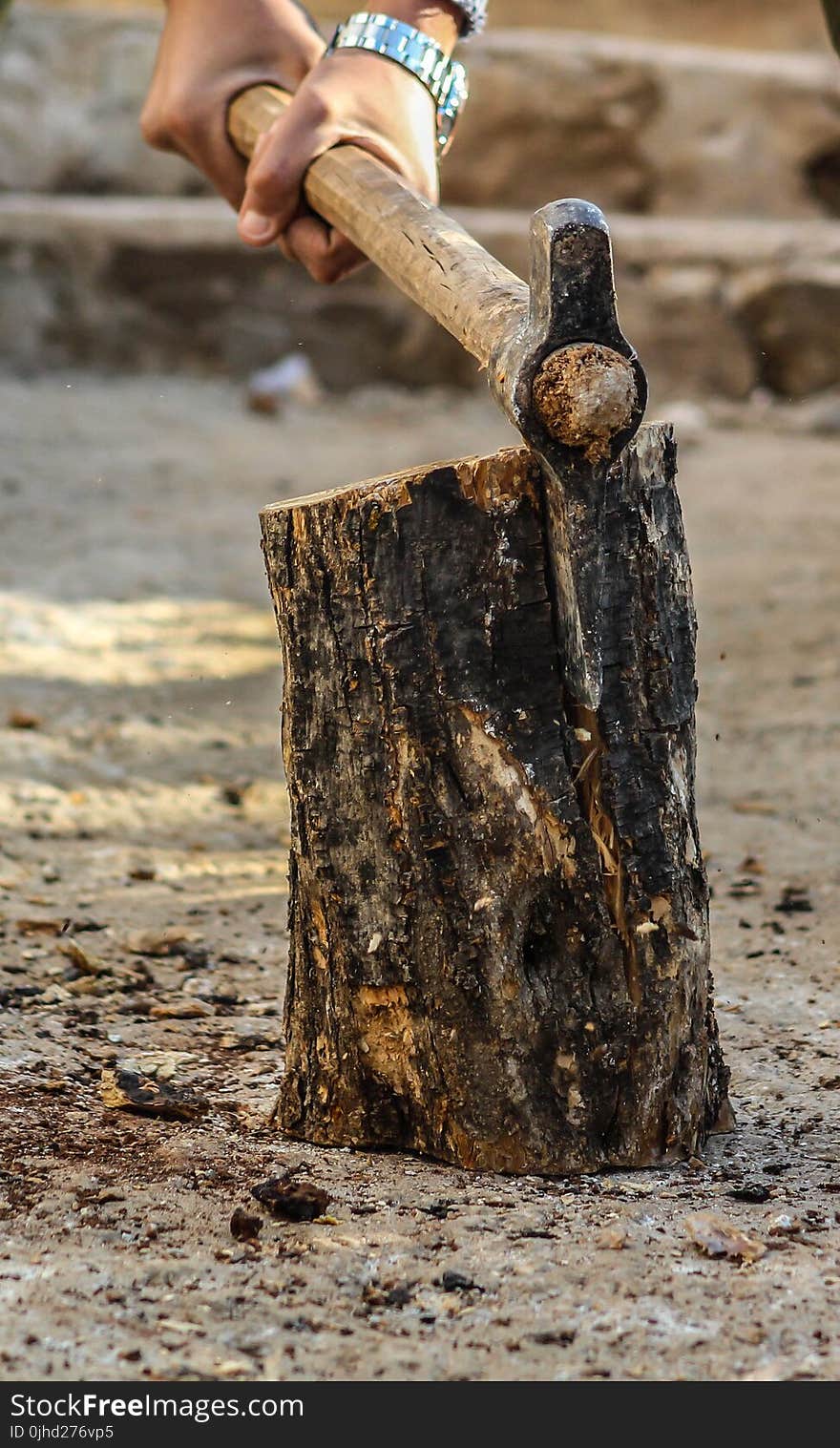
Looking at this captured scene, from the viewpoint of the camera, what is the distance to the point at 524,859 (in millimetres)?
1616

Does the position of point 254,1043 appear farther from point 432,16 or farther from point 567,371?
point 432,16

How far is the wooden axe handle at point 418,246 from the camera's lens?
5.40ft

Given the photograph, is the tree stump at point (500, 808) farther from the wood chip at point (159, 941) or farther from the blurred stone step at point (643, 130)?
the blurred stone step at point (643, 130)

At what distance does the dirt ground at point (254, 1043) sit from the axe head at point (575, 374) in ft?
2.37

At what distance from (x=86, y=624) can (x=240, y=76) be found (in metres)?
2.12

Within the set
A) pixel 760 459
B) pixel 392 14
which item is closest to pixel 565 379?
pixel 392 14

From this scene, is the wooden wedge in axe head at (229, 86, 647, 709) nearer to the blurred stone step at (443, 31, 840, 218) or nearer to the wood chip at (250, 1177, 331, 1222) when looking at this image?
the wood chip at (250, 1177, 331, 1222)

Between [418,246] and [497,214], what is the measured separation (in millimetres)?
Answer: 5827

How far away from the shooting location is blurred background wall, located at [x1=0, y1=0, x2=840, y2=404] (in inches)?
265

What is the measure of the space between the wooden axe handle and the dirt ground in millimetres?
954

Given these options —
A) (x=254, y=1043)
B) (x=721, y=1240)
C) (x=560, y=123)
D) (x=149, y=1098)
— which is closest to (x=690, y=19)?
(x=560, y=123)

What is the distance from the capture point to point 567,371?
58.0 inches

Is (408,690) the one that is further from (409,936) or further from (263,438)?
(263,438)

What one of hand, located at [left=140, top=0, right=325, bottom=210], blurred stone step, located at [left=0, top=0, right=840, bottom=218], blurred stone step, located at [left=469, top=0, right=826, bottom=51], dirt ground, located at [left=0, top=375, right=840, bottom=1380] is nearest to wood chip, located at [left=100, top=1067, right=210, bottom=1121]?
dirt ground, located at [left=0, top=375, right=840, bottom=1380]
